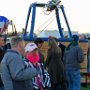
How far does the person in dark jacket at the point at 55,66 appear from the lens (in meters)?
8.46

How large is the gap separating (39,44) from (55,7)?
3917mm

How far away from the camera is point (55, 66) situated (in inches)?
336

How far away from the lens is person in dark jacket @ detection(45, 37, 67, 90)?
8.46 m

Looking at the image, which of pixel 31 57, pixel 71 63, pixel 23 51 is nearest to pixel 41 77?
pixel 31 57

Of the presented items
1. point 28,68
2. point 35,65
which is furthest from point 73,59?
point 28,68

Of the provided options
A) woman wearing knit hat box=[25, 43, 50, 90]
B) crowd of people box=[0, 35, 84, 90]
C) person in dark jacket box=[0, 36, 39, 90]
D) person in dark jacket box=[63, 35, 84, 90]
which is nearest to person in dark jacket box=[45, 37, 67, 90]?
crowd of people box=[0, 35, 84, 90]

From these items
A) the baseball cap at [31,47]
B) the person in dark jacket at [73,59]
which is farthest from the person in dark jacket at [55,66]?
the baseball cap at [31,47]

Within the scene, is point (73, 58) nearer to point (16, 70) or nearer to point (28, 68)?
point (28, 68)

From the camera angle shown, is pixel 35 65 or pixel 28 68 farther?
pixel 35 65

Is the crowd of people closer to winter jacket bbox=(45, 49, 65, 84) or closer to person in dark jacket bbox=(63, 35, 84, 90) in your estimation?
winter jacket bbox=(45, 49, 65, 84)

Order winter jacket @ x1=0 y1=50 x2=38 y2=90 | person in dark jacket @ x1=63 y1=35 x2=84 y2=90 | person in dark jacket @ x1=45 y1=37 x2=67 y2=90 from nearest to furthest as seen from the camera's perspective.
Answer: winter jacket @ x1=0 y1=50 x2=38 y2=90
person in dark jacket @ x1=45 y1=37 x2=67 y2=90
person in dark jacket @ x1=63 y1=35 x2=84 y2=90

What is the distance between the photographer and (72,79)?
35.2 feet

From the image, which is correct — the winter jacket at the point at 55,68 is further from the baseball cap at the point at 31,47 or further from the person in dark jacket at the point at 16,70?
the person in dark jacket at the point at 16,70

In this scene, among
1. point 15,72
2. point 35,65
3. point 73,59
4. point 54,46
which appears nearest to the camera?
point 15,72
